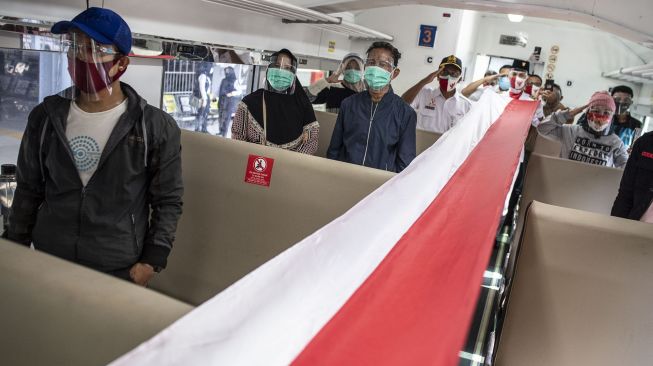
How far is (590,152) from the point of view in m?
4.12

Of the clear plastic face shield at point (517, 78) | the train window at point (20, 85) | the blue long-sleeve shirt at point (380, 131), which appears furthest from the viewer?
the clear plastic face shield at point (517, 78)

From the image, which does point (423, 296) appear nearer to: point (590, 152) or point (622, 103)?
point (590, 152)

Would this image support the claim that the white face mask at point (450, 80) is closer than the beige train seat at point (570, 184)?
No

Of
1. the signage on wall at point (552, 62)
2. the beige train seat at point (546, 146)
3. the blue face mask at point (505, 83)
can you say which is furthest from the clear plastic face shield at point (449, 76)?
the signage on wall at point (552, 62)

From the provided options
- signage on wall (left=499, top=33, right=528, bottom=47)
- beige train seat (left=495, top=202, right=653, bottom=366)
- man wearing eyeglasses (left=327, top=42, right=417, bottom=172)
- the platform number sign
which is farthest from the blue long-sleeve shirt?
signage on wall (left=499, top=33, right=528, bottom=47)

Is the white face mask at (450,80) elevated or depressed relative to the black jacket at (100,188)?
elevated

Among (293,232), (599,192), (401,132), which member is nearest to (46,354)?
(293,232)

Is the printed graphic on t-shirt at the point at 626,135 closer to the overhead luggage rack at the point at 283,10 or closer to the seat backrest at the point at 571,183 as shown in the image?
the seat backrest at the point at 571,183

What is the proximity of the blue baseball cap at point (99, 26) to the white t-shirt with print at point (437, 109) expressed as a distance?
3.20 m

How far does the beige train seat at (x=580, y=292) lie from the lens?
1893 millimetres

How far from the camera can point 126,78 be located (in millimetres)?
3596

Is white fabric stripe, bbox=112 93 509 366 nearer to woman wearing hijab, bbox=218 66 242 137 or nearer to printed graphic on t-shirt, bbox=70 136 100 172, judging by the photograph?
printed graphic on t-shirt, bbox=70 136 100 172

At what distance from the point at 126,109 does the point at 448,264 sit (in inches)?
47.1

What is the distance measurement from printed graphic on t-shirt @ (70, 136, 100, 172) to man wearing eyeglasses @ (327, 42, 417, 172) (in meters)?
1.62
